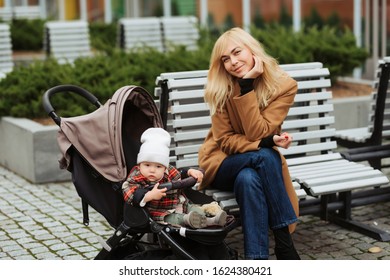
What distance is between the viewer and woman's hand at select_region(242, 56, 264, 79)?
5.41m

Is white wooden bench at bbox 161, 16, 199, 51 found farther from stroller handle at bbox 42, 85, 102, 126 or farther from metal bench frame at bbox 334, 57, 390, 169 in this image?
stroller handle at bbox 42, 85, 102, 126

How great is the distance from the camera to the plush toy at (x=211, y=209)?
16.8 ft

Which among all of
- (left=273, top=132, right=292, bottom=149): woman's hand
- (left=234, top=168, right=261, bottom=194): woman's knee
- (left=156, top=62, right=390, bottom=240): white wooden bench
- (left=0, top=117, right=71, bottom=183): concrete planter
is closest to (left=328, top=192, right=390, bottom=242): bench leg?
(left=156, top=62, right=390, bottom=240): white wooden bench

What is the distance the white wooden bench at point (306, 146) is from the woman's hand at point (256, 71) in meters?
0.73

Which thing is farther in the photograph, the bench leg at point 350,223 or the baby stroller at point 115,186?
the bench leg at point 350,223

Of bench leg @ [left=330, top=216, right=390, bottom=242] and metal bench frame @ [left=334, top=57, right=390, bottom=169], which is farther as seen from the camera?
metal bench frame @ [left=334, top=57, right=390, bottom=169]

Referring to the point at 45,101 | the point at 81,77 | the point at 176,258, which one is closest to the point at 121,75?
the point at 81,77

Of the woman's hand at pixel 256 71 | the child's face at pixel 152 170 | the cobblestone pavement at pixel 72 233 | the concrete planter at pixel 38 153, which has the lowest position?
the cobblestone pavement at pixel 72 233

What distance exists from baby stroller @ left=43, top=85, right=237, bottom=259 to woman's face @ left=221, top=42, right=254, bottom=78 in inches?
22.0

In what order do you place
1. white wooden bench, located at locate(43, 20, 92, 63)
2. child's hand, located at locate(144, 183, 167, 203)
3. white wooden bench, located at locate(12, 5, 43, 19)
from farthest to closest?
white wooden bench, located at locate(12, 5, 43, 19) → white wooden bench, located at locate(43, 20, 92, 63) → child's hand, located at locate(144, 183, 167, 203)

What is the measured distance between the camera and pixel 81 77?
9.90 m

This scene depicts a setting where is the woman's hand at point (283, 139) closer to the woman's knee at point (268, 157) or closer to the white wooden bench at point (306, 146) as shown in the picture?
the woman's knee at point (268, 157)

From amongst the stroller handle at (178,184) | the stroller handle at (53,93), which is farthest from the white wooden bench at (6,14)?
the stroller handle at (178,184)

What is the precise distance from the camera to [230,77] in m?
5.54
